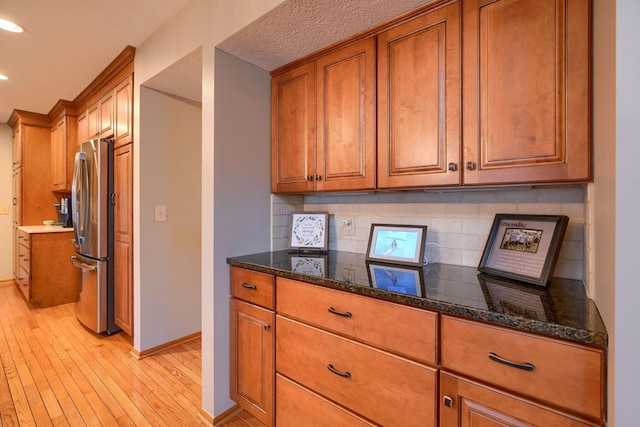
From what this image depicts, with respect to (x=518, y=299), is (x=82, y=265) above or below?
below

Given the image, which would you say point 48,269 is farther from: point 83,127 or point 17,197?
point 83,127

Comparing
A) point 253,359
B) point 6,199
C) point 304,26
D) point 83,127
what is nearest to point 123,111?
point 83,127

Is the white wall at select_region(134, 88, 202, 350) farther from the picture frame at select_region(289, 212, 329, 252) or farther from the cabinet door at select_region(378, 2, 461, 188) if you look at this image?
the cabinet door at select_region(378, 2, 461, 188)

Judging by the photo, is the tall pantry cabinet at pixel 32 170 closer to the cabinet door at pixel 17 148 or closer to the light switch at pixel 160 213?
the cabinet door at pixel 17 148

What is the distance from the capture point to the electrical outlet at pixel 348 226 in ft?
6.54

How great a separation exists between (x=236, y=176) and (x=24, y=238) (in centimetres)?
382

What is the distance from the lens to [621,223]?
2.17 feet

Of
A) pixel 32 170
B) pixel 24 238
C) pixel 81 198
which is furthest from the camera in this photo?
pixel 32 170

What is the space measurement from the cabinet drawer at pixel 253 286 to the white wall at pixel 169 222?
1.11 metres

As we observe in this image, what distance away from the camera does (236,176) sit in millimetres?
1830

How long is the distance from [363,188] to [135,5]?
1.85 meters

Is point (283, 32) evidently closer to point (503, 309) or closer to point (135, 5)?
point (135, 5)

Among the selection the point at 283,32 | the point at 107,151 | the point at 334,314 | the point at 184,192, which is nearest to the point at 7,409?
the point at 184,192

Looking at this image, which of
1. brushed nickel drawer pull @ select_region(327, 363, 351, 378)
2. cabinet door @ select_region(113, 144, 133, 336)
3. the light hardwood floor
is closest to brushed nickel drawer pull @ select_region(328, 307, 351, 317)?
brushed nickel drawer pull @ select_region(327, 363, 351, 378)
